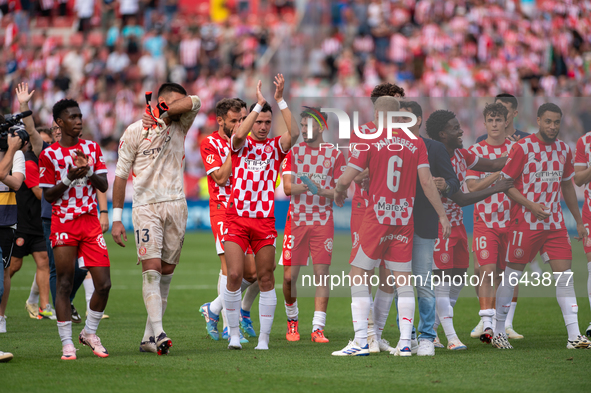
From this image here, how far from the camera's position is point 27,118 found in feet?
27.0

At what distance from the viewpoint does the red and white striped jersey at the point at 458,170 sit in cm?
783

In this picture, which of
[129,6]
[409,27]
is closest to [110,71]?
[129,6]

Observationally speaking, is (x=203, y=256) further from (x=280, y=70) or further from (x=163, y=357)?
(x=163, y=357)

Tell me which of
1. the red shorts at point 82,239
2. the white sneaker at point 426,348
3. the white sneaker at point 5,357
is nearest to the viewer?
the white sneaker at point 5,357

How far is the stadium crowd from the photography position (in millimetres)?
24297

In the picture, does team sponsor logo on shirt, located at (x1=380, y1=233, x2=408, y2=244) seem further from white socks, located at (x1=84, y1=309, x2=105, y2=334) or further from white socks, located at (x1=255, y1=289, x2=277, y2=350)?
white socks, located at (x1=84, y1=309, x2=105, y2=334)

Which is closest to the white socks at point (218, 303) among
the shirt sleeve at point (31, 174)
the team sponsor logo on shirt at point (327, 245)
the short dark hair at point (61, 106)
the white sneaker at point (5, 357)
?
the team sponsor logo on shirt at point (327, 245)

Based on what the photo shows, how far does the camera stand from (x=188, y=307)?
10727 millimetres

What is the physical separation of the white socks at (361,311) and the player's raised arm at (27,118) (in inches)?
148

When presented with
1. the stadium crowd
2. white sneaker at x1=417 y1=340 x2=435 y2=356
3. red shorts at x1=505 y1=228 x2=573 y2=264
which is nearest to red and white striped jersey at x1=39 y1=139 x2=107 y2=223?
white sneaker at x1=417 y1=340 x2=435 y2=356

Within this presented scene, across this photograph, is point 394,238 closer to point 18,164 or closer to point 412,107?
point 412,107

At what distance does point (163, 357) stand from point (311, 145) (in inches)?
115

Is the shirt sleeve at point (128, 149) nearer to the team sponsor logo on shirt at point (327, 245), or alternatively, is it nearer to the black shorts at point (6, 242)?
the black shorts at point (6, 242)

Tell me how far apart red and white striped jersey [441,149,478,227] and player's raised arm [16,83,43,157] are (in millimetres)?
4462
